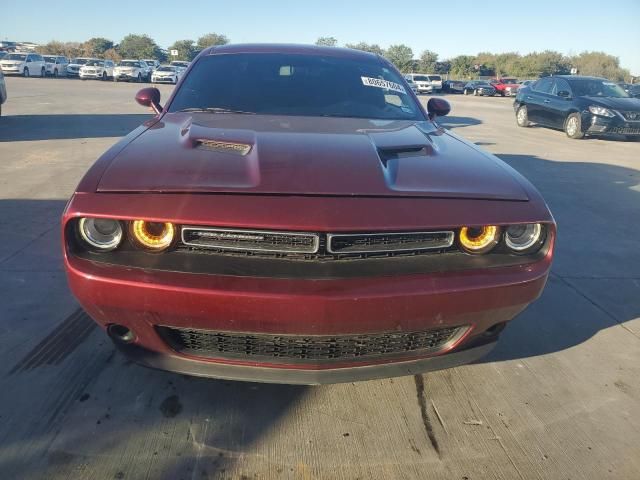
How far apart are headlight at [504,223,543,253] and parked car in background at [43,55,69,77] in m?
38.5

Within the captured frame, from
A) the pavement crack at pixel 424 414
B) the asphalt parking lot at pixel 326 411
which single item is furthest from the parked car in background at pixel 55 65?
the pavement crack at pixel 424 414

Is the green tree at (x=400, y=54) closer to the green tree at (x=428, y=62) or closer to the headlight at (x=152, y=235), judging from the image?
the green tree at (x=428, y=62)

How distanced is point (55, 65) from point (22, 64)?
363 centimetres

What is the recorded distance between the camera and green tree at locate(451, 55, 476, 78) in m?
64.4

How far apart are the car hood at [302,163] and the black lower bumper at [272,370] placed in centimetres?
63

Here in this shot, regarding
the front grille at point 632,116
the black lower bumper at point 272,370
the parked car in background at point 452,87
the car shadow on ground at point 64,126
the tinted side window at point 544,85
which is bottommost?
the parked car in background at point 452,87

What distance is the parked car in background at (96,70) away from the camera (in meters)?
33.5

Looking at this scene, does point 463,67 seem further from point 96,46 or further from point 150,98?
point 150,98

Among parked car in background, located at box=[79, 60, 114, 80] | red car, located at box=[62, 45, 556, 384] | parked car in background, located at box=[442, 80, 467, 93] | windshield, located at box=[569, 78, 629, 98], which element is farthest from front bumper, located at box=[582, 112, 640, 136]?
parked car in background, located at box=[79, 60, 114, 80]

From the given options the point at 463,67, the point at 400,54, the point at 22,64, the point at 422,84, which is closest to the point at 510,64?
the point at 463,67

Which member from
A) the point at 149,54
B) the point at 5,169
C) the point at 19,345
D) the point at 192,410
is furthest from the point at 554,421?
the point at 149,54

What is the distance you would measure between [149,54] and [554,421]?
71.9 m

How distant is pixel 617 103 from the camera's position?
448 inches

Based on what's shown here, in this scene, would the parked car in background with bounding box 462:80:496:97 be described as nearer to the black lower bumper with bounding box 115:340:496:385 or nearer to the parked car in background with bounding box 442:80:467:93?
the parked car in background with bounding box 442:80:467:93
